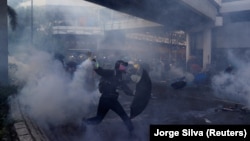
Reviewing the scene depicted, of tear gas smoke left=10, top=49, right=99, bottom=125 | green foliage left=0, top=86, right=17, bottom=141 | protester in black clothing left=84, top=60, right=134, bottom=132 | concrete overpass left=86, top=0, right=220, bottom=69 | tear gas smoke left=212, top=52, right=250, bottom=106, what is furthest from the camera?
concrete overpass left=86, top=0, right=220, bottom=69

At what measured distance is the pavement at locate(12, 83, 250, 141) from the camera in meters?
4.89

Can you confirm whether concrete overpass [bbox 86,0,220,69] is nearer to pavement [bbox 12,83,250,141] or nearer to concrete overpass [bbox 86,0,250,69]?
concrete overpass [bbox 86,0,250,69]

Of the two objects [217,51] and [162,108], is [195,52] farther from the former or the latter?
[162,108]

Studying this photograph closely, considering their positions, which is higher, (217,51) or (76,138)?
(217,51)

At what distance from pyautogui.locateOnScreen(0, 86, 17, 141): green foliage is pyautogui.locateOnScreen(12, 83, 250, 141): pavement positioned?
0.14 metres

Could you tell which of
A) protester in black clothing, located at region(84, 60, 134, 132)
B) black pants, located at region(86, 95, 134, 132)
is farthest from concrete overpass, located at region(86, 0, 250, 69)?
black pants, located at region(86, 95, 134, 132)

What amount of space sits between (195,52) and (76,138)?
2149 centimetres

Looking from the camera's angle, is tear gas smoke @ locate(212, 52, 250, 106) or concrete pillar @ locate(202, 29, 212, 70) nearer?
tear gas smoke @ locate(212, 52, 250, 106)

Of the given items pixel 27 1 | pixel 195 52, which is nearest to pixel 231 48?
pixel 195 52

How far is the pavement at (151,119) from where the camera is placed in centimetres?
489

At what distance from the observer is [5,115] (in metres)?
5.03

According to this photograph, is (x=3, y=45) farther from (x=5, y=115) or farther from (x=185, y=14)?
(x=185, y=14)

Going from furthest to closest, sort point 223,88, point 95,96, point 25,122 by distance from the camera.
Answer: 1. point 223,88
2. point 95,96
3. point 25,122

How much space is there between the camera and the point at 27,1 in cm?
1664
